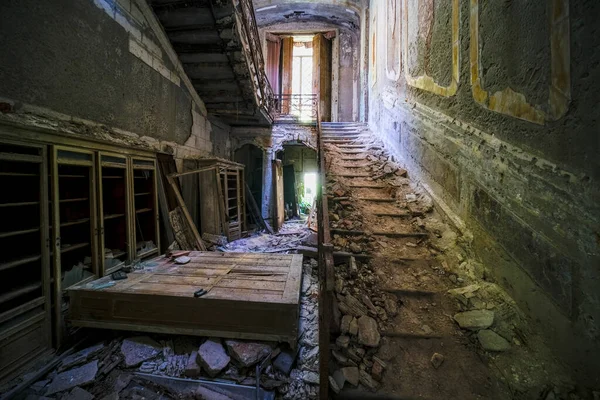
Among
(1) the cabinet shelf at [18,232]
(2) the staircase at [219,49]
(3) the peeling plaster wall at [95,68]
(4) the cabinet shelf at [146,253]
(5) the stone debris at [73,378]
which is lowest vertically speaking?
(5) the stone debris at [73,378]

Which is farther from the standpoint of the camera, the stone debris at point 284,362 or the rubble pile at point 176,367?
the stone debris at point 284,362

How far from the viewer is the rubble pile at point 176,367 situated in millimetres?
2277

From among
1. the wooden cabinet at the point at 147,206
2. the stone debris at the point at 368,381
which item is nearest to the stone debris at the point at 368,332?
the stone debris at the point at 368,381

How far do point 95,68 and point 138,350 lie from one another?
3700 millimetres

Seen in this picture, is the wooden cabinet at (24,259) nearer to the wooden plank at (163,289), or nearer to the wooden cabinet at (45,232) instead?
the wooden cabinet at (45,232)

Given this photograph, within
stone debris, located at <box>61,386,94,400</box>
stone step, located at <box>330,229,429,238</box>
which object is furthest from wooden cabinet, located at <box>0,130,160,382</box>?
stone step, located at <box>330,229,429,238</box>

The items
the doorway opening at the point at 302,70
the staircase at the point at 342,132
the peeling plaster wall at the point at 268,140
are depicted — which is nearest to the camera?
the staircase at the point at 342,132

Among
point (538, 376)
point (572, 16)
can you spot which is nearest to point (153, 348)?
point (538, 376)

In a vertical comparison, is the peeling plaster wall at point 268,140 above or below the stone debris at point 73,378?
above

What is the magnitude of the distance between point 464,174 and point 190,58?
5735mm

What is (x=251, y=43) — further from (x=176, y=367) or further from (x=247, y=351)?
(x=176, y=367)

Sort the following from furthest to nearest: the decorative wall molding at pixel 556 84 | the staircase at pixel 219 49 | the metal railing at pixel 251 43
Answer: the metal railing at pixel 251 43, the staircase at pixel 219 49, the decorative wall molding at pixel 556 84

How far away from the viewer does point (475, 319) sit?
212 cm

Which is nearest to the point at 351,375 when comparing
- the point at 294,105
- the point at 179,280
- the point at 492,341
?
the point at 492,341
